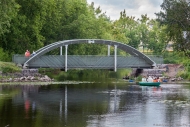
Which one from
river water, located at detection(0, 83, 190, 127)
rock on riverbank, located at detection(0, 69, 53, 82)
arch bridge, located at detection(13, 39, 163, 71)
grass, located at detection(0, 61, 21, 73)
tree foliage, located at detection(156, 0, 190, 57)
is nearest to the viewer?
river water, located at detection(0, 83, 190, 127)

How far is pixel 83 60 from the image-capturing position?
183 feet

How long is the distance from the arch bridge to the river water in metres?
17.9

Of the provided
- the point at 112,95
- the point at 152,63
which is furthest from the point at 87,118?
the point at 152,63

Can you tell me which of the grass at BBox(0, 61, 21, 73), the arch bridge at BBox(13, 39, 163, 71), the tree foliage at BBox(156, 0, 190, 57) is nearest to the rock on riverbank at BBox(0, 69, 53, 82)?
the grass at BBox(0, 61, 21, 73)

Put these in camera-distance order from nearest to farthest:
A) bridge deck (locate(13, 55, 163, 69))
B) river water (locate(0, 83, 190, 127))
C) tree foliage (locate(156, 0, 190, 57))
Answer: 1. river water (locate(0, 83, 190, 127))
2. tree foliage (locate(156, 0, 190, 57))
3. bridge deck (locate(13, 55, 163, 69))

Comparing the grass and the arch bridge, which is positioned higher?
the arch bridge

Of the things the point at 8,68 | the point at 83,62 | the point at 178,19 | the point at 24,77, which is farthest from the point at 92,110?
the point at 83,62

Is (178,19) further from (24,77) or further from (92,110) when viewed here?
(92,110)

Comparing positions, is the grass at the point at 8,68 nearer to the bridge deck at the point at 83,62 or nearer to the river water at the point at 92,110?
the bridge deck at the point at 83,62

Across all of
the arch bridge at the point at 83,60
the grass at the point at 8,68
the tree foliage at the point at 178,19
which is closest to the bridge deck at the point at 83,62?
the arch bridge at the point at 83,60

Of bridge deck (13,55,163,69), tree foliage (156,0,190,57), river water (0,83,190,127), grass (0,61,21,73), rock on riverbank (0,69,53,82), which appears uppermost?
tree foliage (156,0,190,57)

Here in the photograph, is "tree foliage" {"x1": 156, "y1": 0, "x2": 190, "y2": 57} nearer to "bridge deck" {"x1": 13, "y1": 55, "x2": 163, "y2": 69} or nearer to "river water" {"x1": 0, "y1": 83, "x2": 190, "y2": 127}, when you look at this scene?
"river water" {"x1": 0, "y1": 83, "x2": 190, "y2": 127}

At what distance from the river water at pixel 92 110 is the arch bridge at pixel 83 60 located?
17.9 m

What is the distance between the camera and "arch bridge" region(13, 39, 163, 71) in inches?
2111
